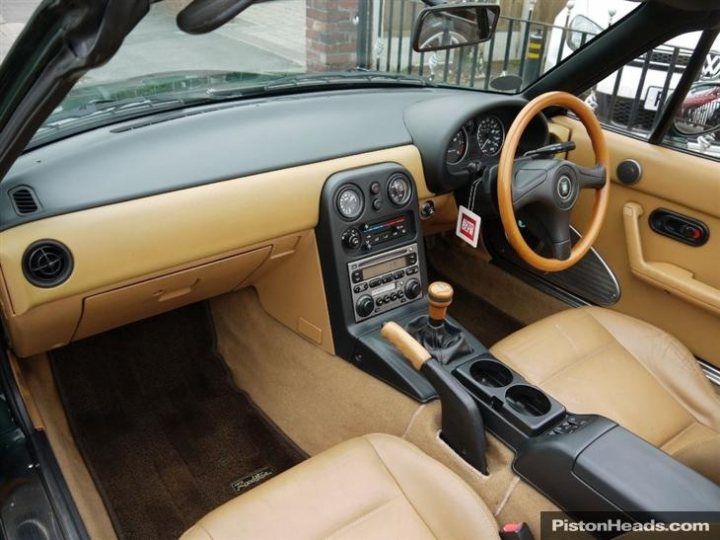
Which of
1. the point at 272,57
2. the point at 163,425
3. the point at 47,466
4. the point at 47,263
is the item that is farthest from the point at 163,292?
the point at 272,57

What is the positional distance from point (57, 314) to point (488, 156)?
146cm

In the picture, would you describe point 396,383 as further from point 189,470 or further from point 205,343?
point 205,343

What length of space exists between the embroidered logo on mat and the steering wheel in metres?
1.09

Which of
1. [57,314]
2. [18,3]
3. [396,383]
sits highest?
[18,3]

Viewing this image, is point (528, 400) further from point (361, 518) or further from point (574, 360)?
point (361, 518)

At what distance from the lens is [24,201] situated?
1.38 metres

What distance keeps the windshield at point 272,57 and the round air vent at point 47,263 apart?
263mm

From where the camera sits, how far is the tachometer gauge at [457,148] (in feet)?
6.66

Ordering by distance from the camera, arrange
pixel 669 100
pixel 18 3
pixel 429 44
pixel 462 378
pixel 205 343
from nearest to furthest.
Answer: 1. pixel 18 3
2. pixel 462 378
3. pixel 429 44
4. pixel 669 100
5. pixel 205 343

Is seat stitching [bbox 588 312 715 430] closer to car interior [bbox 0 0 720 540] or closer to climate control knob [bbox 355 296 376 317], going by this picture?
Result: car interior [bbox 0 0 720 540]

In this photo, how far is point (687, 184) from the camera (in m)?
2.07

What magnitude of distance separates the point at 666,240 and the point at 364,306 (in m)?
1.11

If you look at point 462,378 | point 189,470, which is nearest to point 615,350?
point 462,378

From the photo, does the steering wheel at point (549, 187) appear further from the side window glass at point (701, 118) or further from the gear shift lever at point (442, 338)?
the side window glass at point (701, 118)
